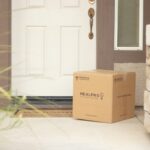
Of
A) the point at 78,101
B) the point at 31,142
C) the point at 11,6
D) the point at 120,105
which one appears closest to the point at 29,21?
the point at 11,6

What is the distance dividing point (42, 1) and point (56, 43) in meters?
0.46

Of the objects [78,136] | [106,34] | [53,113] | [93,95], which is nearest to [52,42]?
[106,34]

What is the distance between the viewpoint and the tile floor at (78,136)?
223 cm

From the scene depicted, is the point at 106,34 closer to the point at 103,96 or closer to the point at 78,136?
the point at 103,96

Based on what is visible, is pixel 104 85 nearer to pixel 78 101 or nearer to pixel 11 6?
pixel 78 101

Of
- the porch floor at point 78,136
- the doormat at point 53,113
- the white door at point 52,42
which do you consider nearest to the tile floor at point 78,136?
the porch floor at point 78,136

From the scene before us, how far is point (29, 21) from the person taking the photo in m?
3.79

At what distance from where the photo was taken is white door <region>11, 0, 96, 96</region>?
378cm

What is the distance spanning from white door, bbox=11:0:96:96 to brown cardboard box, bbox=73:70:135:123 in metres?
0.65

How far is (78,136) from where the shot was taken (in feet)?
8.35

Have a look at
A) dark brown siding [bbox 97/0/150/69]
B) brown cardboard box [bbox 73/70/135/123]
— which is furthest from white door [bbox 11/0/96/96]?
brown cardboard box [bbox 73/70/135/123]

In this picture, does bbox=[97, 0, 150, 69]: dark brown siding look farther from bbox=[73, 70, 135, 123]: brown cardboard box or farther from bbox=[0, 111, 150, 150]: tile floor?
bbox=[0, 111, 150, 150]: tile floor

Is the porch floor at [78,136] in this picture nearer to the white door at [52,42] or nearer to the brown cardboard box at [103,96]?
the brown cardboard box at [103,96]

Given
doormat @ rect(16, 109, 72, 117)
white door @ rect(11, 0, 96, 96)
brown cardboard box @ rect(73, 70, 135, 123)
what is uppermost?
white door @ rect(11, 0, 96, 96)
